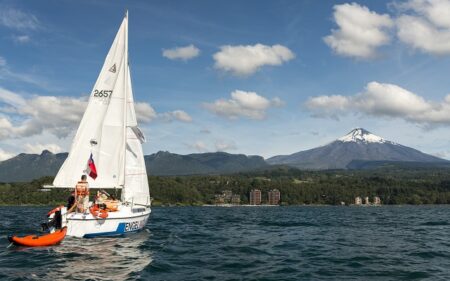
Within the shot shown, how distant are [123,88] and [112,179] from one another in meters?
7.69

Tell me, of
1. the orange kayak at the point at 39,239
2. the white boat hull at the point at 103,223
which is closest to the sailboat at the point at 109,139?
the white boat hull at the point at 103,223

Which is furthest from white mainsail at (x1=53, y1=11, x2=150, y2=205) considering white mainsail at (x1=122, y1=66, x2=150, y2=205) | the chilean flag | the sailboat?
white mainsail at (x1=122, y1=66, x2=150, y2=205)

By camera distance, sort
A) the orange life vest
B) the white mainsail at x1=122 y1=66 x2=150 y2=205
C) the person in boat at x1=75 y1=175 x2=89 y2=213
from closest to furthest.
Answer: the person in boat at x1=75 y1=175 x2=89 y2=213
the orange life vest
the white mainsail at x1=122 y1=66 x2=150 y2=205

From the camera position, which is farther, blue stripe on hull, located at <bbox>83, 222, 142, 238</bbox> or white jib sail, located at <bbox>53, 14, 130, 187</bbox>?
white jib sail, located at <bbox>53, 14, 130, 187</bbox>

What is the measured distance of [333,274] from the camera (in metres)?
22.6

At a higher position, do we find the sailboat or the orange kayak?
the sailboat

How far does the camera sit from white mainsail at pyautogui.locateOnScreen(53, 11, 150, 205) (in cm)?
3659

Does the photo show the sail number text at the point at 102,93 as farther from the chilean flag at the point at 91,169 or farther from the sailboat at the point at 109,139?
the chilean flag at the point at 91,169

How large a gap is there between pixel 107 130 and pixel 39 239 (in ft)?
35.6

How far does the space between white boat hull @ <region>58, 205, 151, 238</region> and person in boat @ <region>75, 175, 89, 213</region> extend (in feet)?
2.17

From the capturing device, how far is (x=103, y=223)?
3394 centimetres

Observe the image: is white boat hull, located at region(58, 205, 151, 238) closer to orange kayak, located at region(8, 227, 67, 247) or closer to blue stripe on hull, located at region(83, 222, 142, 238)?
blue stripe on hull, located at region(83, 222, 142, 238)

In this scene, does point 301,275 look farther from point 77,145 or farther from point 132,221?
point 77,145

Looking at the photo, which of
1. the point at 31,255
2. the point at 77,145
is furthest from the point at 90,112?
the point at 31,255
